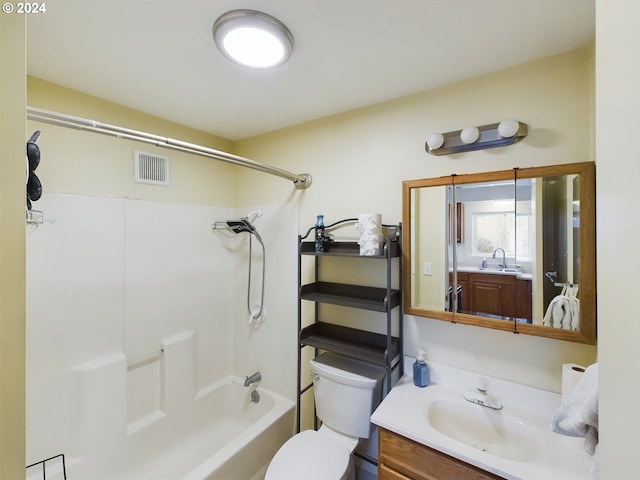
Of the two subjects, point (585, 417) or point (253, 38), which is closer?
point (585, 417)

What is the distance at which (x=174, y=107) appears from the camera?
185 centimetres

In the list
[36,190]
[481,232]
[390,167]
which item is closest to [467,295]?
[481,232]

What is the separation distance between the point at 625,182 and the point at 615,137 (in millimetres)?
87

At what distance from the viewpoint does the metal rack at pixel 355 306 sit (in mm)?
1530

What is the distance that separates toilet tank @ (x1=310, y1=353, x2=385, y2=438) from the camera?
158 centimetres

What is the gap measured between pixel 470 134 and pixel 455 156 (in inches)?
5.6

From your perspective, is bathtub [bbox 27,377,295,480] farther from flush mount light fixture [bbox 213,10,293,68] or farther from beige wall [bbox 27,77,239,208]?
flush mount light fixture [bbox 213,10,293,68]

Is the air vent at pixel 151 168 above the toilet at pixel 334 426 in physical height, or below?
above

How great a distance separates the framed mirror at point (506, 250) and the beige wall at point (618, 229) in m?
0.90

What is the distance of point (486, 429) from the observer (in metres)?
1.30

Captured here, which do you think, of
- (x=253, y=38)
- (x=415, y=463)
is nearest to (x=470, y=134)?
(x=253, y=38)

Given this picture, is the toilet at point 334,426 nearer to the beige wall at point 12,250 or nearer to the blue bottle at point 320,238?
the blue bottle at point 320,238

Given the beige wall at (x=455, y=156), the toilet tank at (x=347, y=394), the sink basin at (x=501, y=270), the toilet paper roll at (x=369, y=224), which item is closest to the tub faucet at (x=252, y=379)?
the toilet tank at (x=347, y=394)

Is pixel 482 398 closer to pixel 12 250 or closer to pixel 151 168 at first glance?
pixel 12 250
